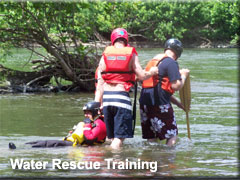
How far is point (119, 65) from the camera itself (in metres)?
6.97

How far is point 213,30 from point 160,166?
54.0m

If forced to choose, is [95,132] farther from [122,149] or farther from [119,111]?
[119,111]

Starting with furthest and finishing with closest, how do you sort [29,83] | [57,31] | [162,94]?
[29,83], [57,31], [162,94]

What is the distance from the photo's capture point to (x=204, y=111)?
12664 millimetres

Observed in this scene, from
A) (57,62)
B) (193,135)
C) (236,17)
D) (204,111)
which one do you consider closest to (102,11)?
(57,62)

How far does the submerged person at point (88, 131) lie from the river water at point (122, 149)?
0.12 metres

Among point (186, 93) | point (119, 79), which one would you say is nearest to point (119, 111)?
point (119, 79)

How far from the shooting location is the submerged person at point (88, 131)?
7.53m

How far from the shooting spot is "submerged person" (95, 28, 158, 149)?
697 cm

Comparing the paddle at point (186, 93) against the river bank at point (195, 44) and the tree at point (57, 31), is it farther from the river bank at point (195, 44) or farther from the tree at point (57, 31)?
the river bank at point (195, 44)

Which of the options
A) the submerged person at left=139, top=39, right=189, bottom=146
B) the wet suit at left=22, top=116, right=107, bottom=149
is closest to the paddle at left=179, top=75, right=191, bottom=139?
the submerged person at left=139, top=39, right=189, bottom=146

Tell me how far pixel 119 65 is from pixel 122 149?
119 centimetres

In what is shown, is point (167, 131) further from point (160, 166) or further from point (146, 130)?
point (160, 166)

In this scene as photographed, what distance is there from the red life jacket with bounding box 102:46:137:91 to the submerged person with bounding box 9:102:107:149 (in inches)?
23.5
